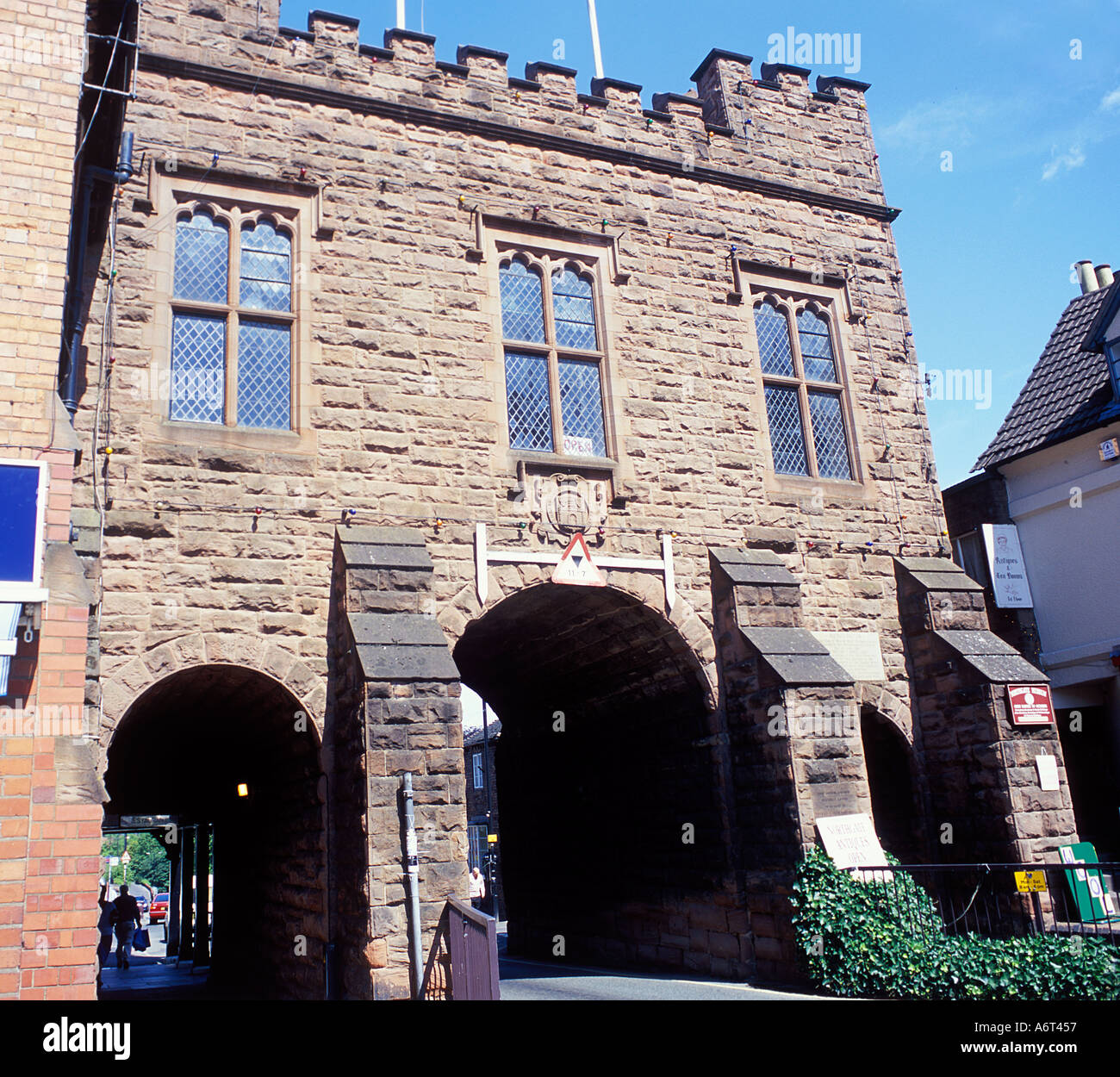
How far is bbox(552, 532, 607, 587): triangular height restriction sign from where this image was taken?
10141 mm

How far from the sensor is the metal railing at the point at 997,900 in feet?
30.3

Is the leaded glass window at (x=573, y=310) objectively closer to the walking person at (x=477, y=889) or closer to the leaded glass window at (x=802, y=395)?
the leaded glass window at (x=802, y=395)

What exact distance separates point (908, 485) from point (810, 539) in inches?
74.1

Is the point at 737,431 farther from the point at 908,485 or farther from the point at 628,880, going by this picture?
the point at 628,880

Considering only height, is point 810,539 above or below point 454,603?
above

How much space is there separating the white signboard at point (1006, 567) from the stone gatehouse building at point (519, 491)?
389 cm

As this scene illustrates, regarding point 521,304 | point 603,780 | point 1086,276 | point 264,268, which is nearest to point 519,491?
point 521,304

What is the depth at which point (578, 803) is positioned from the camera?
13312 millimetres

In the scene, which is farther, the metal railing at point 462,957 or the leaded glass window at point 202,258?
the leaded glass window at point 202,258

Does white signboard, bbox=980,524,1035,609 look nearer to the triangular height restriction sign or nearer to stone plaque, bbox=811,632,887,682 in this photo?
stone plaque, bbox=811,632,887,682

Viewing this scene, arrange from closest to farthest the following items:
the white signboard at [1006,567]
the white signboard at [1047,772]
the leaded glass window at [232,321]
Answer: the leaded glass window at [232,321] → the white signboard at [1047,772] → the white signboard at [1006,567]

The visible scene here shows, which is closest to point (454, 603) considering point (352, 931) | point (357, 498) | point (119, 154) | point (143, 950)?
point (357, 498)

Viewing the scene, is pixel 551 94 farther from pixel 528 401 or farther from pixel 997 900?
pixel 997 900

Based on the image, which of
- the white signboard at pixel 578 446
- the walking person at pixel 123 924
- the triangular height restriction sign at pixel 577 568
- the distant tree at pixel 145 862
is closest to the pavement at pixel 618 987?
the triangular height restriction sign at pixel 577 568
